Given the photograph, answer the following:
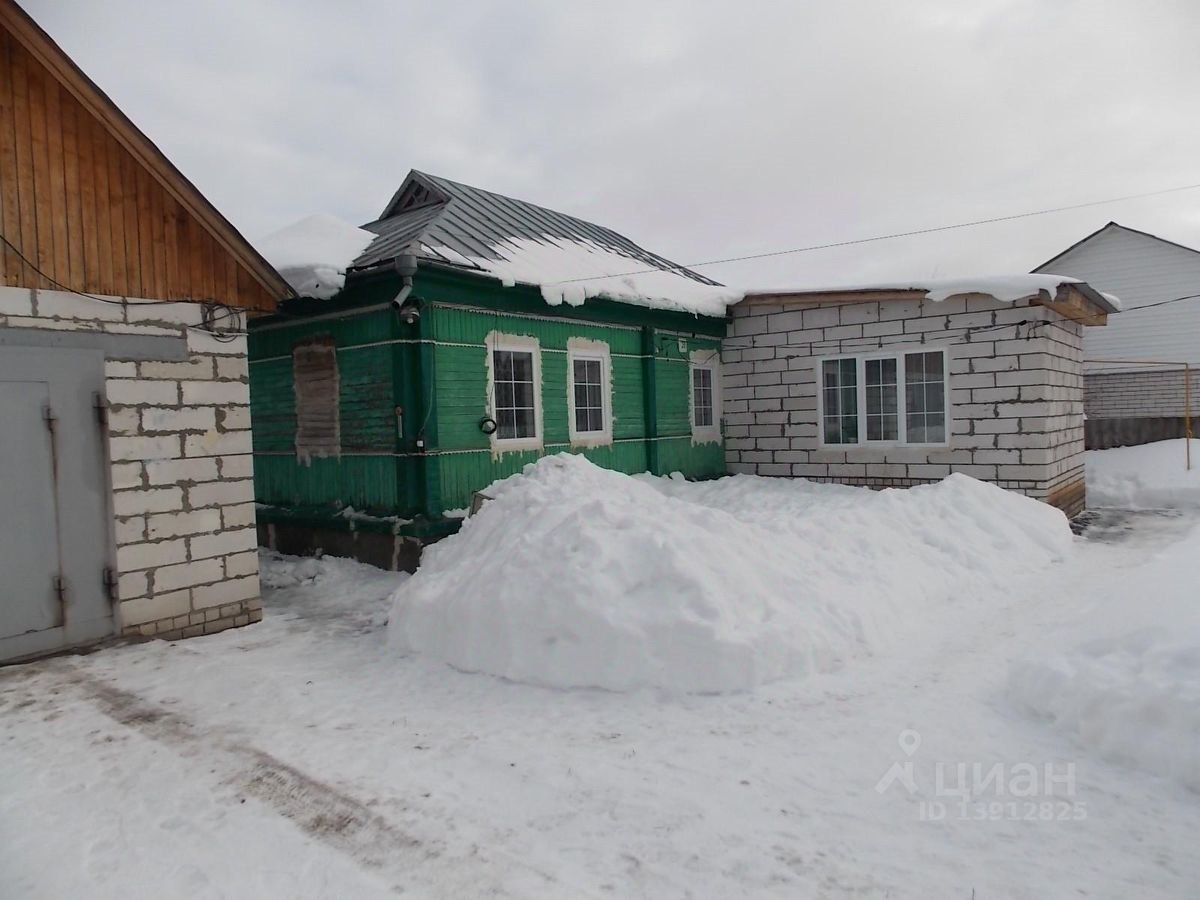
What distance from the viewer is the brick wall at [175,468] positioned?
6301 millimetres

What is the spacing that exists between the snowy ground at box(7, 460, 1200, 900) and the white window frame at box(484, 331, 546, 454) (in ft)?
13.8

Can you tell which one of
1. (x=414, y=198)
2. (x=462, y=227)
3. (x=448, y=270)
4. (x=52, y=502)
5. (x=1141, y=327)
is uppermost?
(x=414, y=198)

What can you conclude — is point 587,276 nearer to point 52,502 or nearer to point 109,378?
point 109,378

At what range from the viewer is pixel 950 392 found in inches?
444

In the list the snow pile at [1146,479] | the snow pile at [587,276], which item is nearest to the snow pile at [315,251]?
the snow pile at [587,276]

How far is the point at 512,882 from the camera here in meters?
2.97

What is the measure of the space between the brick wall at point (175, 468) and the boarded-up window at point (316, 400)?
8.33 ft

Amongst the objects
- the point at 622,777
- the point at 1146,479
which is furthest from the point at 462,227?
the point at 1146,479

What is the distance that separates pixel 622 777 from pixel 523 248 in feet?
27.9

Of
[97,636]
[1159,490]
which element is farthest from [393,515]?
[1159,490]

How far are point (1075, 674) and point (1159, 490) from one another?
11805mm

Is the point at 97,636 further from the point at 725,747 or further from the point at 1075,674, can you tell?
the point at 1075,674

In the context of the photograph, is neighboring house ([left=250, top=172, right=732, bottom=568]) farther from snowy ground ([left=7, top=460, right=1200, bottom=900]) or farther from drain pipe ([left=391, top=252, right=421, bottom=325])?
snowy ground ([left=7, top=460, right=1200, bottom=900])

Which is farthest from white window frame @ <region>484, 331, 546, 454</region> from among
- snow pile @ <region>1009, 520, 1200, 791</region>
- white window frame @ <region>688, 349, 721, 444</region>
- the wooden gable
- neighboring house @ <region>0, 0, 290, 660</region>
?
snow pile @ <region>1009, 520, 1200, 791</region>
